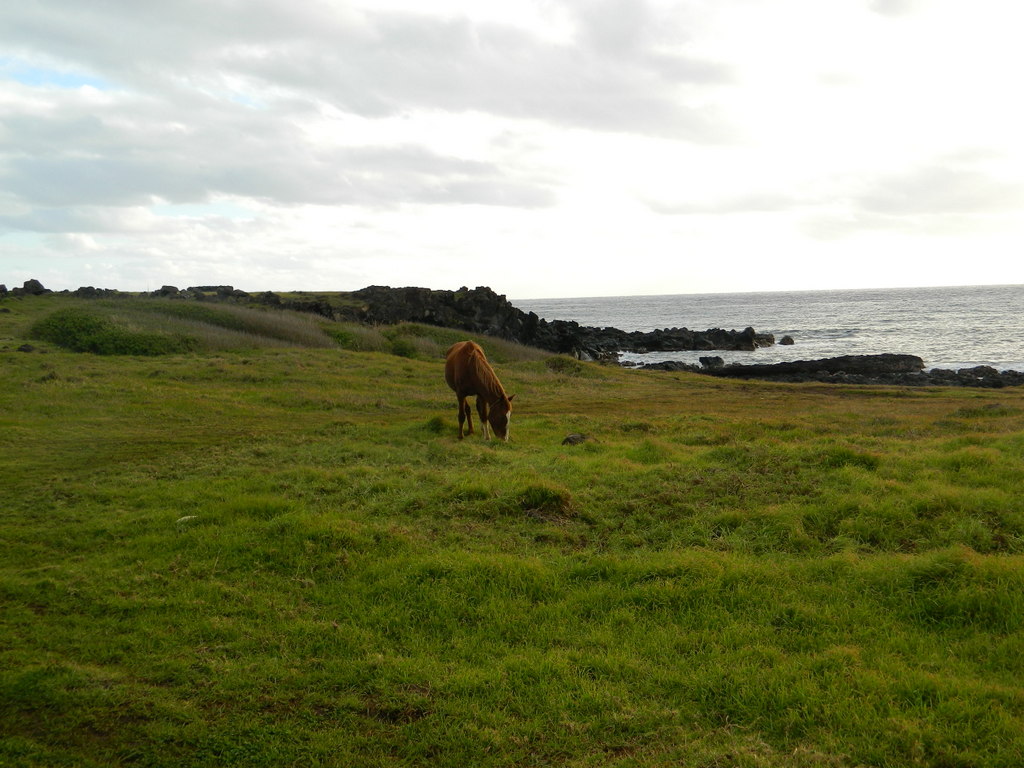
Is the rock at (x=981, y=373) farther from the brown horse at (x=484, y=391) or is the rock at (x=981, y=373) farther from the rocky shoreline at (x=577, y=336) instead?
the brown horse at (x=484, y=391)

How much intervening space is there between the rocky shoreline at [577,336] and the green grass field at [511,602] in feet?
113

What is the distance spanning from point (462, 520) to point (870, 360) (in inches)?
1901

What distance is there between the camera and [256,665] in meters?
5.48

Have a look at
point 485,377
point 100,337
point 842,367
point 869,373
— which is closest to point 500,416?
point 485,377

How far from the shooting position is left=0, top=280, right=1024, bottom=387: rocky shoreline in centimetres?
4434

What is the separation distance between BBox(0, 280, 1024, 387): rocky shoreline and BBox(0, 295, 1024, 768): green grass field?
34485mm

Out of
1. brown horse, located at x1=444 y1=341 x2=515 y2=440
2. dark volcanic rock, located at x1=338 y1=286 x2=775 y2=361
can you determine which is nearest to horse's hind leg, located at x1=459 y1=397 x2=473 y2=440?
brown horse, located at x1=444 y1=341 x2=515 y2=440

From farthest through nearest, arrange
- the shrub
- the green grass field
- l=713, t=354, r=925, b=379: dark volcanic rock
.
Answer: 1. l=713, t=354, r=925, b=379: dark volcanic rock
2. the shrub
3. the green grass field

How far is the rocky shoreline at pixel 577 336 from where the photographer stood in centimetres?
4434

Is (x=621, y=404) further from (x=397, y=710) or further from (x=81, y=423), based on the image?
(x=397, y=710)

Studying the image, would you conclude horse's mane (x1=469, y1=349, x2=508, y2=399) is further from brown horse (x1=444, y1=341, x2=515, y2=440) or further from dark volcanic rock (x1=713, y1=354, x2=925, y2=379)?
dark volcanic rock (x1=713, y1=354, x2=925, y2=379)

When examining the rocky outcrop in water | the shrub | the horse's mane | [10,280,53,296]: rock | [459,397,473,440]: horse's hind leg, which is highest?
[10,280,53,296]: rock

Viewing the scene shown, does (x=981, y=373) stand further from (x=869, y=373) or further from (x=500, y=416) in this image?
(x=500, y=416)

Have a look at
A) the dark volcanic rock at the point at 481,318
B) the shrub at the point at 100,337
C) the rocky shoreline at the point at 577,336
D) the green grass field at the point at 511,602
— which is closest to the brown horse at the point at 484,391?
the green grass field at the point at 511,602
